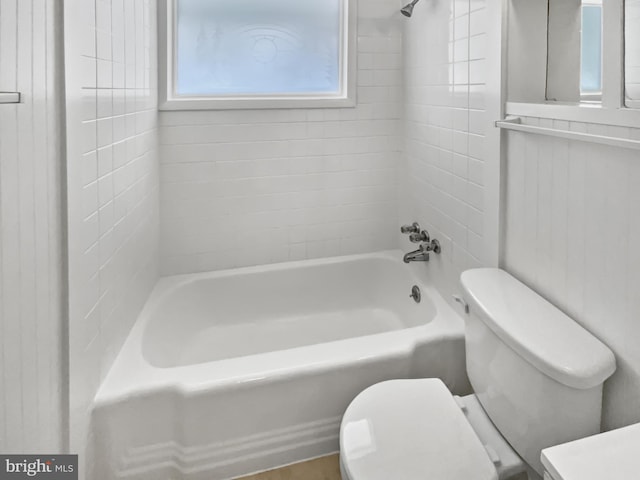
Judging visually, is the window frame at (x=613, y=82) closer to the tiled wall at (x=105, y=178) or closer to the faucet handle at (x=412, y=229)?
the faucet handle at (x=412, y=229)

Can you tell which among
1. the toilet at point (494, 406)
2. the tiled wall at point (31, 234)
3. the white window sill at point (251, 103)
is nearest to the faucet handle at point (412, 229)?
the white window sill at point (251, 103)

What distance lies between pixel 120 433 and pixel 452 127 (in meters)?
1.74

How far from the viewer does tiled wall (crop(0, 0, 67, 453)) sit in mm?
866

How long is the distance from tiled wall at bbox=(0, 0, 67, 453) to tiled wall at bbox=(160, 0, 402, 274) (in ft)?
4.14

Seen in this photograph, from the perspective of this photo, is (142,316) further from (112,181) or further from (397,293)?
(397,293)

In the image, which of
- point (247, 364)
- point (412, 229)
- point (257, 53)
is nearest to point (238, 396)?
point (247, 364)

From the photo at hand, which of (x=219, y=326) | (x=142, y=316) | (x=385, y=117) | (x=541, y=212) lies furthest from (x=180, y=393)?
(x=385, y=117)

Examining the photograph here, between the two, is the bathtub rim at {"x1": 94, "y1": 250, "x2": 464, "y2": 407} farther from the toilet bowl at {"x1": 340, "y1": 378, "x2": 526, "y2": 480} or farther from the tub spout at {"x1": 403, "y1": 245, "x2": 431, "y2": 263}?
the tub spout at {"x1": 403, "y1": 245, "x2": 431, "y2": 263}

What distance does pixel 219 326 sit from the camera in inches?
94.7

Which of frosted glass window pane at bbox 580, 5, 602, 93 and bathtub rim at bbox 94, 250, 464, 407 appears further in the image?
frosted glass window pane at bbox 580, 5, 602, 93

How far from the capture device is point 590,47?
1.86 meters

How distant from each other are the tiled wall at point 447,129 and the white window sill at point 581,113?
0.78 ft

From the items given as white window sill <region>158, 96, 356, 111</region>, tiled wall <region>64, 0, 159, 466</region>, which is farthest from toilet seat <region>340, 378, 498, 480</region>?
white window sill <region>158, 96, 356, 111</region>

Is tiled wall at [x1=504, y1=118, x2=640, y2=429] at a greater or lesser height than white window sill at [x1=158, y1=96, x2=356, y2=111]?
lesser
